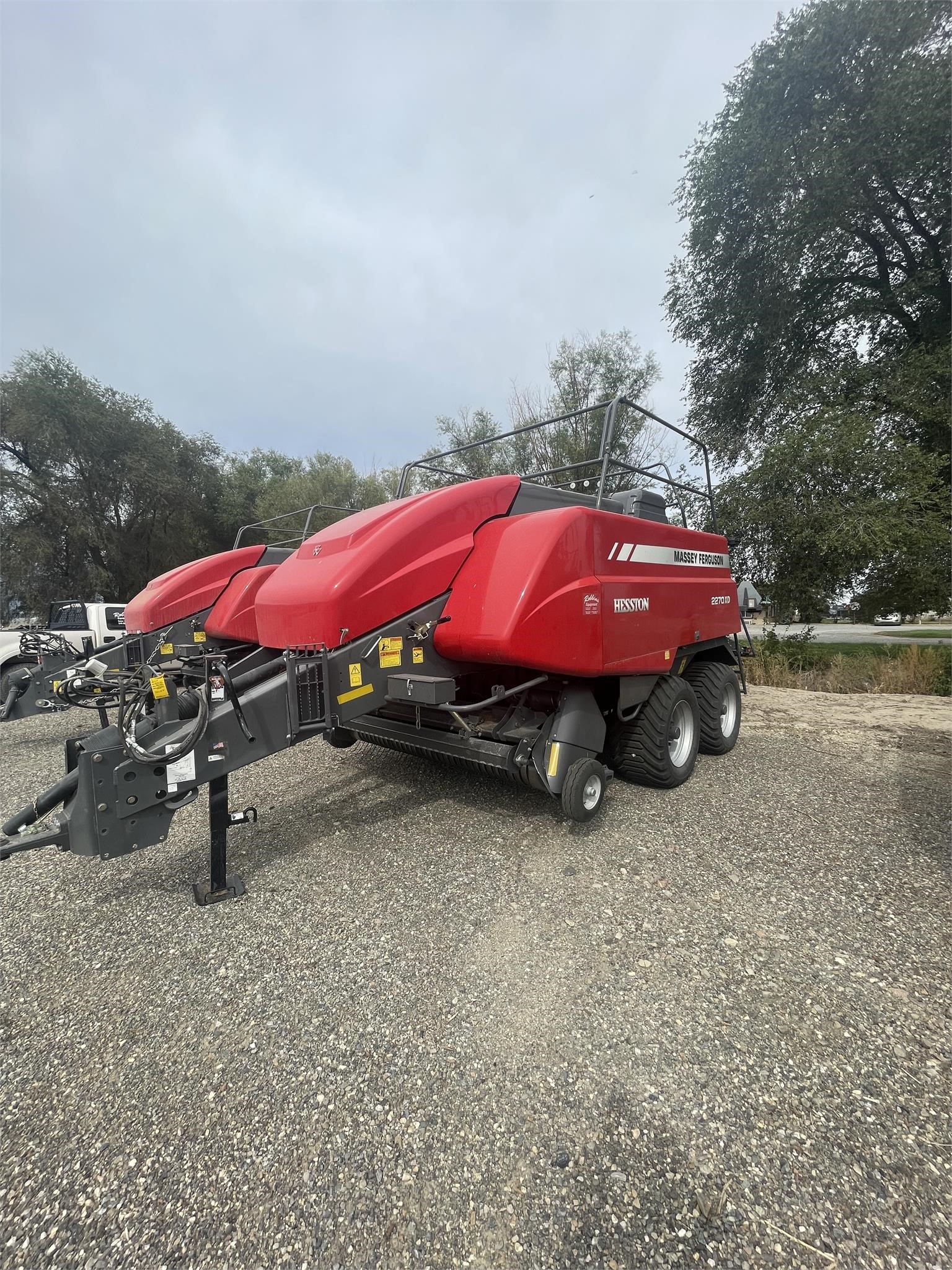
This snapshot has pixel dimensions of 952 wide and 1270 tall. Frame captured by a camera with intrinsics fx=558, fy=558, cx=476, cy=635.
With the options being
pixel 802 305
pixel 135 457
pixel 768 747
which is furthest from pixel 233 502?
pixel 768 747

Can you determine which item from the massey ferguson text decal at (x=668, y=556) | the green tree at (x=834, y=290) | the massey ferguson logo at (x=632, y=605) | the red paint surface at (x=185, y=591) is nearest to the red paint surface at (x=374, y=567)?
the massey ferguson text decal at (x=668, y=556)

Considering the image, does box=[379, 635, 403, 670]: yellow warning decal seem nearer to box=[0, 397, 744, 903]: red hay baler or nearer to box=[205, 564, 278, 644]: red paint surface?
box=[0, 397, 744, 903]: red hay baler

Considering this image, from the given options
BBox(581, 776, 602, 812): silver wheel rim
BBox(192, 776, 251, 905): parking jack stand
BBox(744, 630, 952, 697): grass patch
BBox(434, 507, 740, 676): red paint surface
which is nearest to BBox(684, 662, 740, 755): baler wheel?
BBox(434, 507, 740, 676): red paint surface

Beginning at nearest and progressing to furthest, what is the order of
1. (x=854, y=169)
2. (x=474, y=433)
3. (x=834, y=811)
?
(x=834, y=811), (x=854, y=169), (x=474, y=433)

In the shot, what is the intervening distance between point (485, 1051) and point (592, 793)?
184cm

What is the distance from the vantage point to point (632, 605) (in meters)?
3.77

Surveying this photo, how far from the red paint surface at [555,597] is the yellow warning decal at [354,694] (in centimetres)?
51

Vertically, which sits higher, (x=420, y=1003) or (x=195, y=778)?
(x=195, y=778)

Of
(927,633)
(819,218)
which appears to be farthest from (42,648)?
(927,633)

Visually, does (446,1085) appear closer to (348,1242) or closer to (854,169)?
(348,1242)

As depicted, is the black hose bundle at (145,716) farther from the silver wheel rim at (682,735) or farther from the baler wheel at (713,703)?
the baler wheel at (713,703)

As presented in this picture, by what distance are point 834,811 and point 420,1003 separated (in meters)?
3.39

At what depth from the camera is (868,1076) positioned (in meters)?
1.88

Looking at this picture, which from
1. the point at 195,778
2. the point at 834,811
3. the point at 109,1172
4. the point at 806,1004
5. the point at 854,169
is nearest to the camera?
the point at 109,1172
